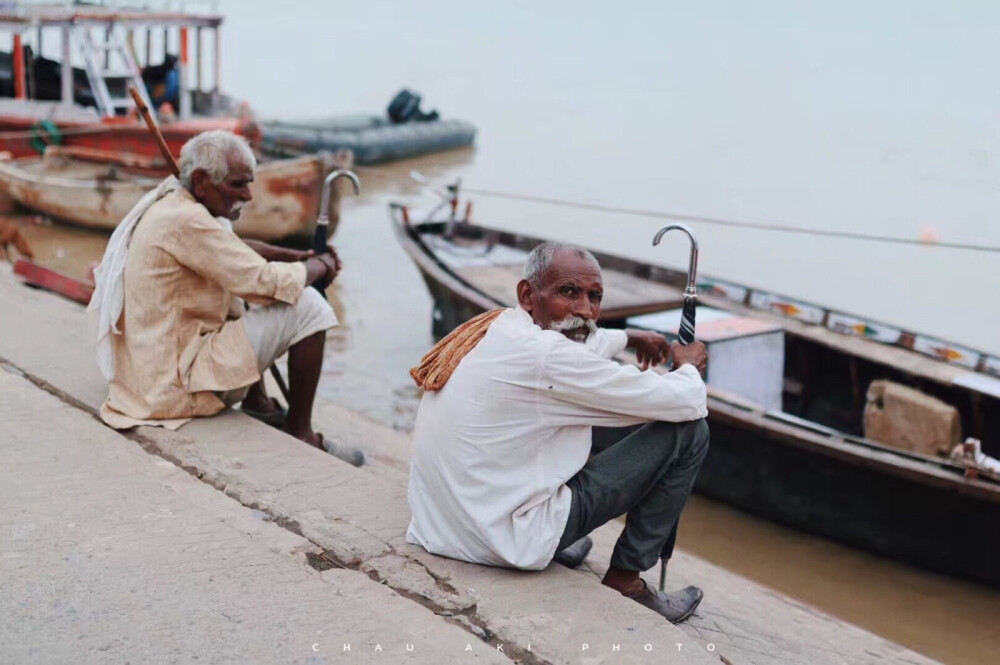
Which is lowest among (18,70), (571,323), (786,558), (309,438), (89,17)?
(786,558)

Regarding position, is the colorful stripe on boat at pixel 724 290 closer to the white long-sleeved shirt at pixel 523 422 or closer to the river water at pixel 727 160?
the river water at pixel 727 160

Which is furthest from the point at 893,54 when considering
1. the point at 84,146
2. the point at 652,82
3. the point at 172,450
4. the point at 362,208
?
the point at 172,450

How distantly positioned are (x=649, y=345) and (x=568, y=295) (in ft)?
2.29

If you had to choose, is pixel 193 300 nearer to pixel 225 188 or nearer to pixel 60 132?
pixel 225 188

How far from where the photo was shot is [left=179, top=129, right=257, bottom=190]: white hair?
3.60 meters

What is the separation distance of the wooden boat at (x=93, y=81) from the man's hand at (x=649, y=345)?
9.46 m

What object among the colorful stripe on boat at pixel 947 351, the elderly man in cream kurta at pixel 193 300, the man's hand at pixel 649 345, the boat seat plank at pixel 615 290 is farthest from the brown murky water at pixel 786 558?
the elderly man in cream kurta at pixel 193 300

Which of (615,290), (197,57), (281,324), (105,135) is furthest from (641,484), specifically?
(197,57)

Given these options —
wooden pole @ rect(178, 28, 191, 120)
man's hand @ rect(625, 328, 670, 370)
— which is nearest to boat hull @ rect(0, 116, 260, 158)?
wooden pole @ rect(178, 28, 191, 120)

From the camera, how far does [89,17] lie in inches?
513

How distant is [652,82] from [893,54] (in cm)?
1029

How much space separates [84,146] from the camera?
12.8 metres

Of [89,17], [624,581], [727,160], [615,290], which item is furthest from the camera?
[727,160]

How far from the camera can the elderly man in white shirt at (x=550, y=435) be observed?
2635 millimetres
